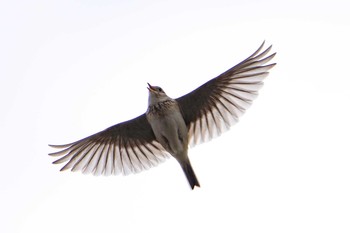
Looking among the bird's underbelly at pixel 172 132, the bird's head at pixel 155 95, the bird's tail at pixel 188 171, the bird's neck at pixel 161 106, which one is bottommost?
the bird's tail at pixel 188 171

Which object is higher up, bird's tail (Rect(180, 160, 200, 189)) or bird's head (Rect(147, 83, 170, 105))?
bird's head (Rect(147, 83, 170, 105))

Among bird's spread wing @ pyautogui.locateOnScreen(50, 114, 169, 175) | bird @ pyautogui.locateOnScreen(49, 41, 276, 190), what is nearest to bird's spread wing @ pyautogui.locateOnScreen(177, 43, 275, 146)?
bird @ pyautogui.locateOnScreen(49, 41, 276, 190)

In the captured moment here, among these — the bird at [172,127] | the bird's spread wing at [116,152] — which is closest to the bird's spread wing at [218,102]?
the bird at [172,127]

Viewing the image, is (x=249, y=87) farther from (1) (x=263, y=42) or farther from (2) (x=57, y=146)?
(2) (x=57, y=146)

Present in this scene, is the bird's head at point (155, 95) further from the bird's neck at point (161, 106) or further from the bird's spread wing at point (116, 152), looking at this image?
the bird's spread wing at point (116, 152)

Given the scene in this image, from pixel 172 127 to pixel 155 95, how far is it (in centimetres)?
73

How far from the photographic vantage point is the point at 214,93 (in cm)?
1769

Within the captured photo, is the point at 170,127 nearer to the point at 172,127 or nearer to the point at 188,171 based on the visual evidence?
the point at 172,127

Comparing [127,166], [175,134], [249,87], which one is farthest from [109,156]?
[249,87]

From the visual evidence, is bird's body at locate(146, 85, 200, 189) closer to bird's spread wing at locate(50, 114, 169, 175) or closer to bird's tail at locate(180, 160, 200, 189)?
bird's tail at locate(180, 160, 200, 189)

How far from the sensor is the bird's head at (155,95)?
17344 mm

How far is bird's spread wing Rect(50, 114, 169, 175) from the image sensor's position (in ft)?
59.5

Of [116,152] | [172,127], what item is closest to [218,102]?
[172,127]

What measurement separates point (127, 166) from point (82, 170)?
0.91 meters
